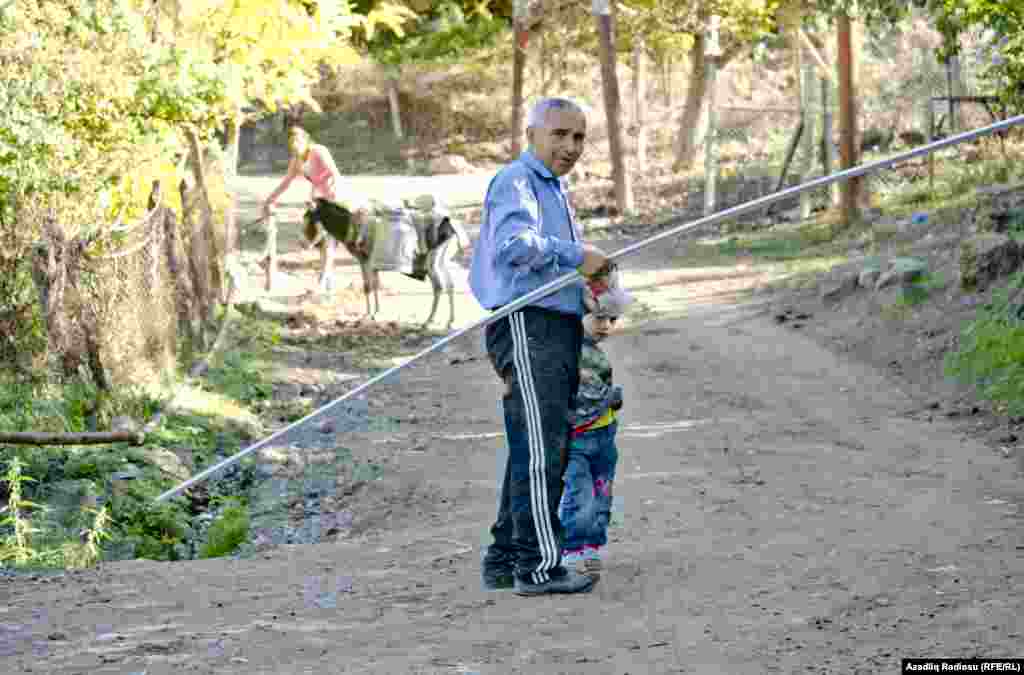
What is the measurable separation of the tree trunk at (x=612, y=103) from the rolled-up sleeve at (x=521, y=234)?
21601 millimetres

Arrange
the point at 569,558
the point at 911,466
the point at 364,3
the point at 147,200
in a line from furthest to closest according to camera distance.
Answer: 1. the point at 364,3
2. the point at 147,200
3. the point at 911,466
4. the point at 569,558

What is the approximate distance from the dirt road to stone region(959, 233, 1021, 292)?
10.7ft

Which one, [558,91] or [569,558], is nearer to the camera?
[569,558]

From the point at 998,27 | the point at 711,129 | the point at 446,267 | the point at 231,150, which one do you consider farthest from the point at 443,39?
the point at 998,27

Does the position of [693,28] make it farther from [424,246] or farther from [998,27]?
[998,27]

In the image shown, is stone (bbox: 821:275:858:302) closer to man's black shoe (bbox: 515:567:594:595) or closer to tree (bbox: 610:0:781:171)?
man's black shoe (bbox: 515:567:594:595)

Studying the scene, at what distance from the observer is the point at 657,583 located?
607 centimetres

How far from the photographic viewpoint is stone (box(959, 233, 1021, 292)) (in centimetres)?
1306

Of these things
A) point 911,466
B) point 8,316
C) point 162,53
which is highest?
point 162,53

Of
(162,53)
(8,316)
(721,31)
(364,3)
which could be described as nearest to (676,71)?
(364,3)

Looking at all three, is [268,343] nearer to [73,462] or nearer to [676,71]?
[73,462]

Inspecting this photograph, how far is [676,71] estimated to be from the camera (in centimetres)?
4806

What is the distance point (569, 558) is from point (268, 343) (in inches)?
381

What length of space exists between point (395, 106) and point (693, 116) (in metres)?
9.87
